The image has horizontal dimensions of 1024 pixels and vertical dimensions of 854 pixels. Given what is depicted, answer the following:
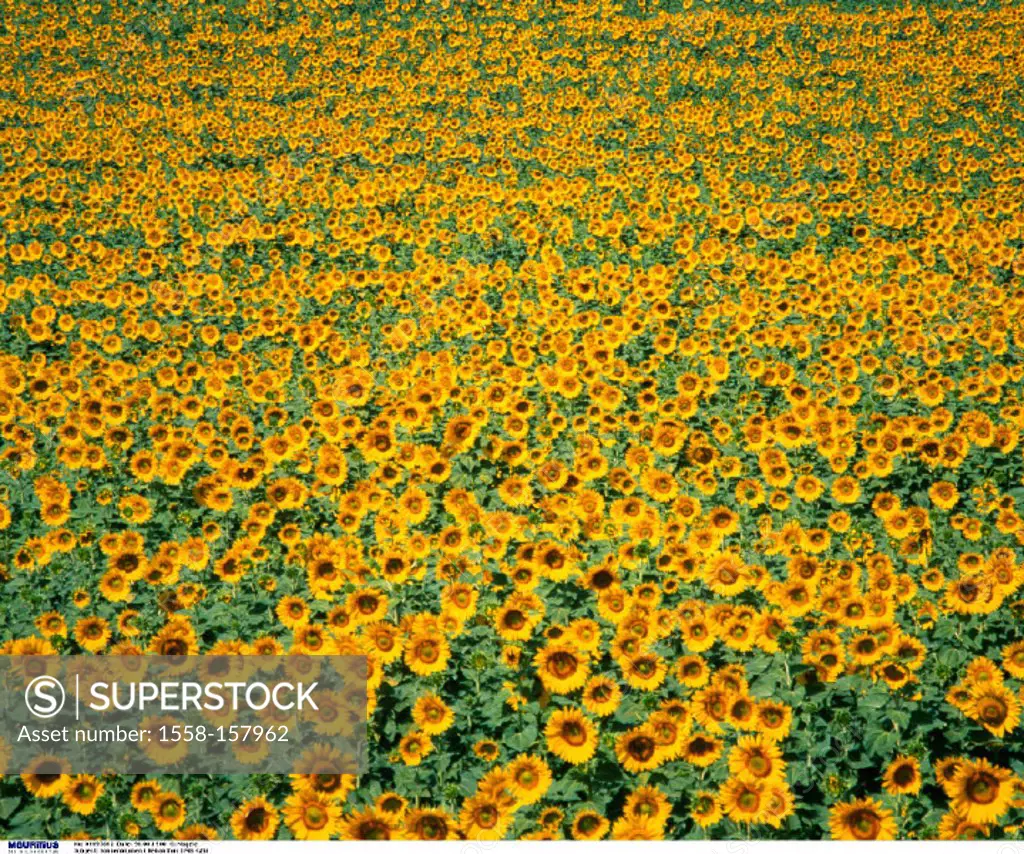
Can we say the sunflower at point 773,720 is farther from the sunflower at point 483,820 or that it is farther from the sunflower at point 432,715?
the sunflower at point 432,715

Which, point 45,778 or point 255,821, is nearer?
point 255,821

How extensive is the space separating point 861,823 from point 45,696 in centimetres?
448

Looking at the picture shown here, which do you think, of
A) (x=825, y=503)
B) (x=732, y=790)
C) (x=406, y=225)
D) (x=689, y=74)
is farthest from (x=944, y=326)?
(x=689, y=74)

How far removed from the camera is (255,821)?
358cm

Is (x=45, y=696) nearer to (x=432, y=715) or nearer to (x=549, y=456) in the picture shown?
(x=432, y=715)

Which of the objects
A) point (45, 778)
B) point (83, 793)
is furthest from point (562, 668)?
point (45, 778)

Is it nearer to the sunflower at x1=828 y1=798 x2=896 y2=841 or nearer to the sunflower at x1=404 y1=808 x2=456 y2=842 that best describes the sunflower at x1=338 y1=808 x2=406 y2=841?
the sunflower at x1=404 y1=808 x2=456 y2=842

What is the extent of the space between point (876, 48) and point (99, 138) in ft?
59.6

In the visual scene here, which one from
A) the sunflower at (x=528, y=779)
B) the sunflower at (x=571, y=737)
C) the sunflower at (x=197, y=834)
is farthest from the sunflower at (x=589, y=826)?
the sunflower at (x=197, y=834)

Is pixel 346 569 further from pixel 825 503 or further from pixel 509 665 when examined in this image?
pixel 825 503

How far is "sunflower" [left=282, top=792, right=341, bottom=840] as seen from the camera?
355cm

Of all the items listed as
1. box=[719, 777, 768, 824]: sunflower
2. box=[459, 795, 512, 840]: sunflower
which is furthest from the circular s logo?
box=[719, 777, 768, 824]: sunflower

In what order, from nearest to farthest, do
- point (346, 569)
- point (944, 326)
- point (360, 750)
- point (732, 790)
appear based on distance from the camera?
point (732, 790), point (360, 750), point (346, 569), point (944, 326)

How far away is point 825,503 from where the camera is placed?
605cm
